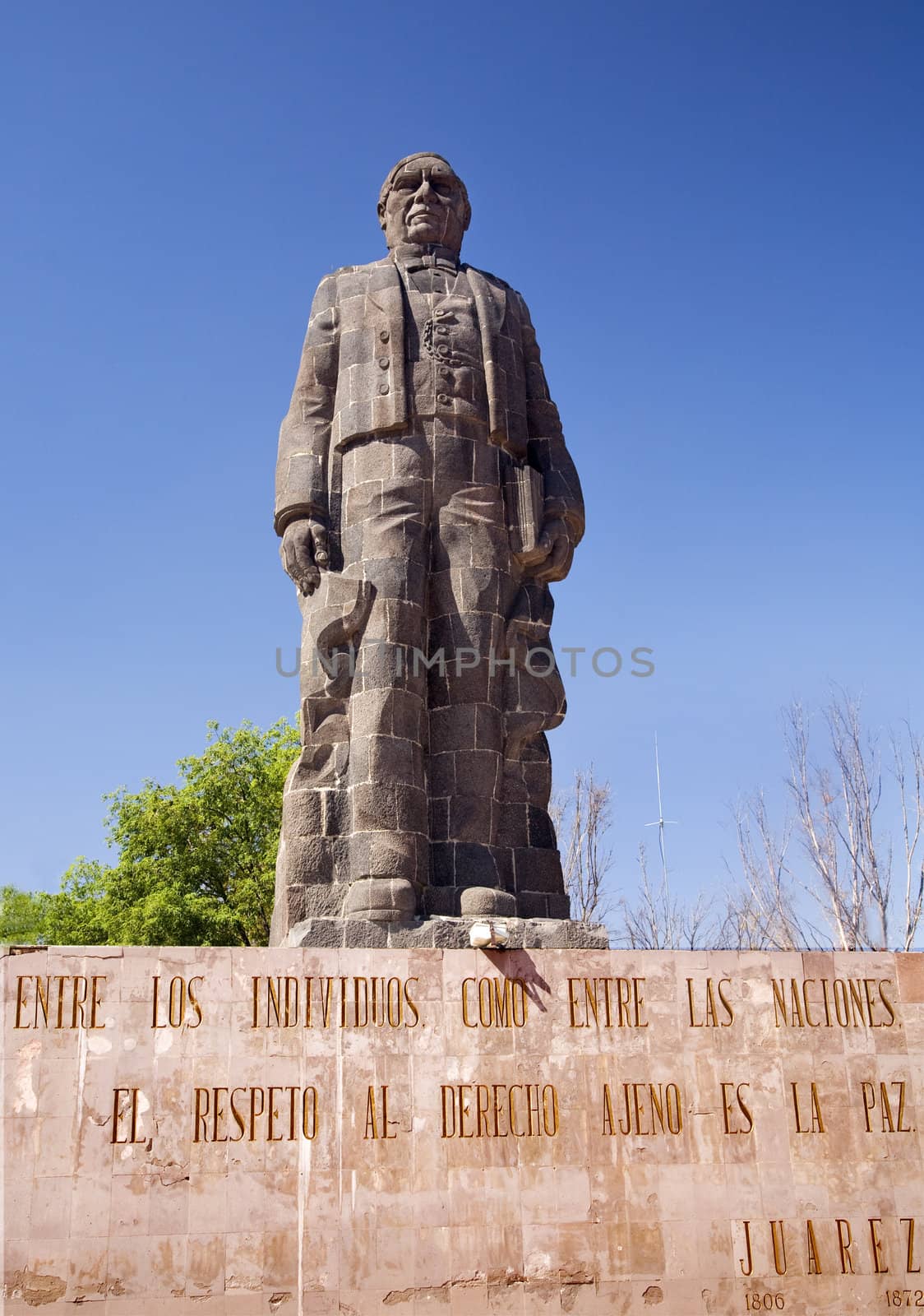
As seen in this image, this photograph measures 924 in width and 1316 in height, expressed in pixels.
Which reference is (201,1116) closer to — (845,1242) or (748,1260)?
(748,1260)

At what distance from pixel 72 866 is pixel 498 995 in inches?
794

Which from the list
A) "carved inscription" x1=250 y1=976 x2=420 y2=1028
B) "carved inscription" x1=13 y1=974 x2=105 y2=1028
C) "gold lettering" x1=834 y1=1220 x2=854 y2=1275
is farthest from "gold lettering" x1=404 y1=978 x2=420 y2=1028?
"gold lettering" x1=834 y1=1220 x2=854 y2=1275

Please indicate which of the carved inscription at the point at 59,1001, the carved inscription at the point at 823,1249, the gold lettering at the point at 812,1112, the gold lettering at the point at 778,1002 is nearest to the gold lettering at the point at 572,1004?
the gold lettering at the point at 778,1002

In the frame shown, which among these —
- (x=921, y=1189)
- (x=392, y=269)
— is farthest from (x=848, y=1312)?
(x=392, y=269)

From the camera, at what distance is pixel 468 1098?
26.5ft

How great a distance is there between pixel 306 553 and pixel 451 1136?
448 centimetres

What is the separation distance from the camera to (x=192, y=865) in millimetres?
24641

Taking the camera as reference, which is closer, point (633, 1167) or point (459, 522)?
point (633, 1167)

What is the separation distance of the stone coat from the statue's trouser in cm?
22

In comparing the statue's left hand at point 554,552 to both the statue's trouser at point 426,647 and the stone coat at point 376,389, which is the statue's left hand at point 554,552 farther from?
the statue's trouser at point 426,647

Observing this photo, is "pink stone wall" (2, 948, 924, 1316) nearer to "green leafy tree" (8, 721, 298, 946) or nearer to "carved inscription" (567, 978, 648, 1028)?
"carved inscription" (567, 978, 648, 1028)

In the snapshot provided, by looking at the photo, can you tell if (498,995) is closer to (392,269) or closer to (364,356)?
(364,356)

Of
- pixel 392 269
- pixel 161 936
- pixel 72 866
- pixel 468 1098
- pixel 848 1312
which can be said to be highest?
pixel 392 269

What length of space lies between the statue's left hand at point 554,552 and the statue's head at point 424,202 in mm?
2620
